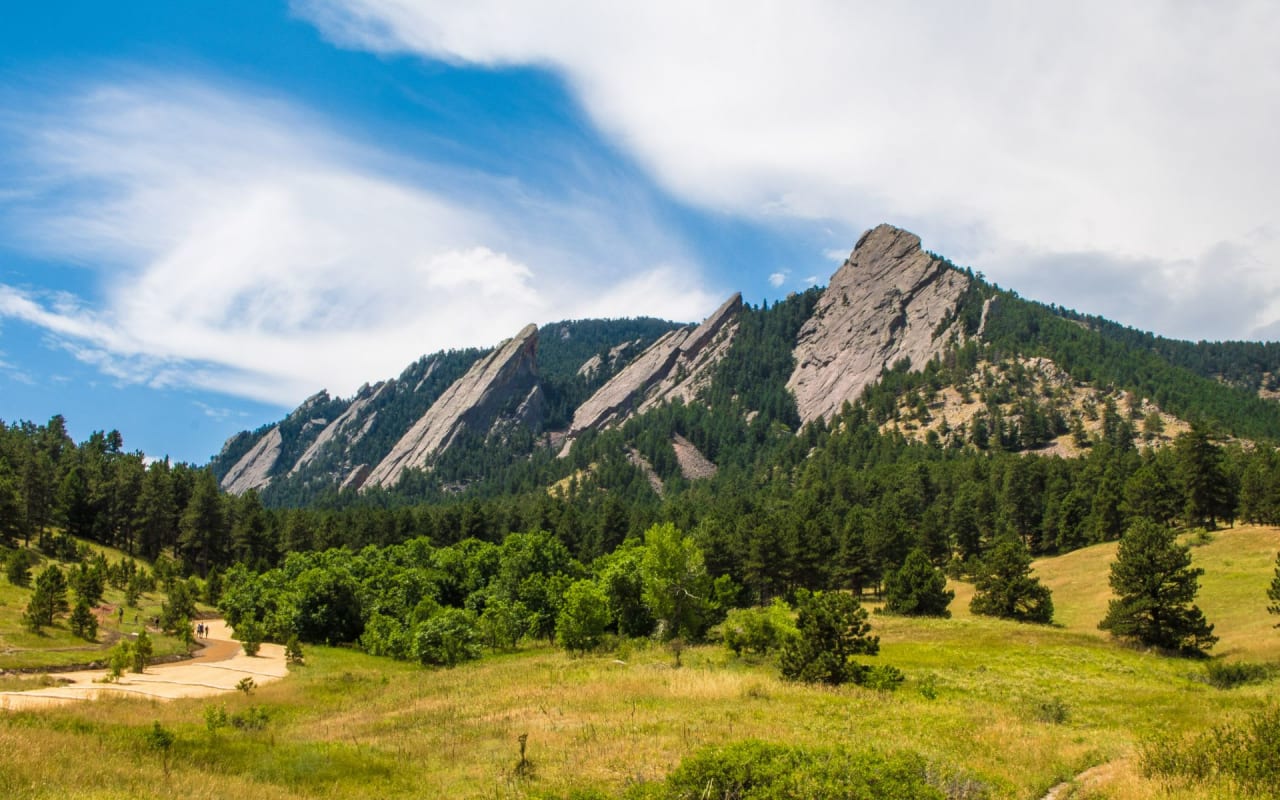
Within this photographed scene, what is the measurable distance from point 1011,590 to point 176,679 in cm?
6178

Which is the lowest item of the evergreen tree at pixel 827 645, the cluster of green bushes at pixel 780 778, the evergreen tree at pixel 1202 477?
the evergreen tree at pixel 827 645

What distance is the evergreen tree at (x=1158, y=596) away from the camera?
141 ft

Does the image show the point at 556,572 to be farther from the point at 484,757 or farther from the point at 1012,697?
the point at 484,757

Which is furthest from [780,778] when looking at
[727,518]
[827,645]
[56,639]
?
[727,518]

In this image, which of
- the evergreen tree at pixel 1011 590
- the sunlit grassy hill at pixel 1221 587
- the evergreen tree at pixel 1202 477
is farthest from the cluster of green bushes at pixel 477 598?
the evergreen tree at pixel 1202 477

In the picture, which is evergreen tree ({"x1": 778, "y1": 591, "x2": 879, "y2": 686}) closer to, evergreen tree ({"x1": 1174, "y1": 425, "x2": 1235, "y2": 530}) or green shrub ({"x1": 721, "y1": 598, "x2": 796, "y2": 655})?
green shrub ({"x1": 721, "y1": 598, "x2": 796, "y2": 655})

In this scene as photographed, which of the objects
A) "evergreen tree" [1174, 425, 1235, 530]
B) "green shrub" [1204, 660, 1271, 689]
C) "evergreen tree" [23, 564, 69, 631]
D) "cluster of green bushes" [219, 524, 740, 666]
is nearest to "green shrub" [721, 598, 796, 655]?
"cluster of green bushes" [219, 524, 740, 666]

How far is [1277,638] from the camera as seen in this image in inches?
1612

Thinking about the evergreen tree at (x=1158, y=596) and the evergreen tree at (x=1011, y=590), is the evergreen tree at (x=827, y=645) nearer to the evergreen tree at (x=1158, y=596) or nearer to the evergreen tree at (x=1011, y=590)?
the evergreen tree at (x=1158, y=596)

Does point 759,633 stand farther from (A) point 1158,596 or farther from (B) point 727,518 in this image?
(B) point 727,518

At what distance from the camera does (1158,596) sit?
44.2 m

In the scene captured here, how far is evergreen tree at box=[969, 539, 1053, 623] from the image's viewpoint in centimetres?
5956

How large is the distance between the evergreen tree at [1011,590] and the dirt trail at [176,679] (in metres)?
56.6

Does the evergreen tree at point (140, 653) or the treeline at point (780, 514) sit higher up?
the treeline at point (780, 514)
